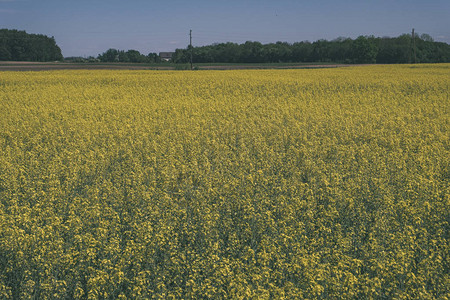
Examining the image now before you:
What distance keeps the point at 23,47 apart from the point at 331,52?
77.9m

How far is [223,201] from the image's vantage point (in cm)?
803

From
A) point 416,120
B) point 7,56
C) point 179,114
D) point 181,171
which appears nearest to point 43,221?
point 181,171

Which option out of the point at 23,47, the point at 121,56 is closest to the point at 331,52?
the point at 121,56

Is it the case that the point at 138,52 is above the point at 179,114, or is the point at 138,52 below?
above

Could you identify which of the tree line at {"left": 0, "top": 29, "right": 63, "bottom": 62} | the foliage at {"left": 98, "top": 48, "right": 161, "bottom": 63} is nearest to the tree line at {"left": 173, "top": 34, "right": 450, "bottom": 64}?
the foliage at {"left": 98, "top": 48, "right": 161, "bottom": 63}

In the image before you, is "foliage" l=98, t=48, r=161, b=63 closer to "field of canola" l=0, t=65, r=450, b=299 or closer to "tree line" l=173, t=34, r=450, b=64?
"tree line" l=173, t=34, r=450, b=64

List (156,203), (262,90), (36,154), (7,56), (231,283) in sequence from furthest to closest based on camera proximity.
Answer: (7,56), (262,90), (36,154), (156,203), (231,283)

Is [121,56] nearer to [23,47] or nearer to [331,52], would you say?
[23,47]

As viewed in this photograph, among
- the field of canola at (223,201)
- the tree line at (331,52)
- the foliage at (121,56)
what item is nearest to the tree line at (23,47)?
the foliage at (121,56)

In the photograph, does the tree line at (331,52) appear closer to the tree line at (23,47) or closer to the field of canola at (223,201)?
the tree line at (23,47)

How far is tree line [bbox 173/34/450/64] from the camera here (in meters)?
78.2

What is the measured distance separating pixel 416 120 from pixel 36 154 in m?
16.1

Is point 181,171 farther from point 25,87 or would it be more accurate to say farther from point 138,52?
point 138,52

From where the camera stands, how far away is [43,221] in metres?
7.73
